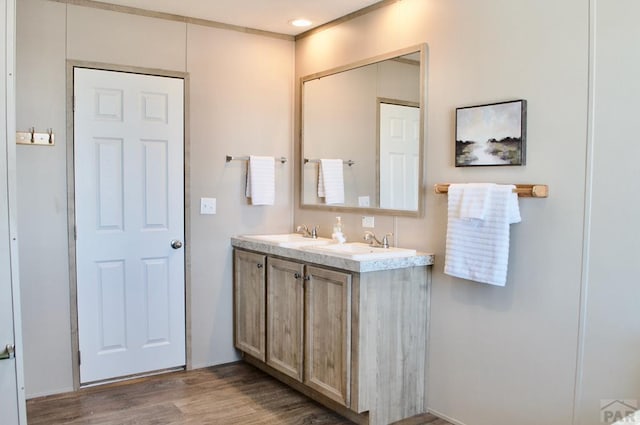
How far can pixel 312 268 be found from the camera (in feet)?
9.73

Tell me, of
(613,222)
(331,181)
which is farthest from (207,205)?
(613,222)

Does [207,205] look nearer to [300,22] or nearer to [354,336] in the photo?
[300,22]

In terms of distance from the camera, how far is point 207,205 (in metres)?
3.68

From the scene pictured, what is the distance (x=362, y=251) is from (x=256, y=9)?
1721 mm

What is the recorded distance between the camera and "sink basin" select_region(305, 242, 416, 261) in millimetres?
2688

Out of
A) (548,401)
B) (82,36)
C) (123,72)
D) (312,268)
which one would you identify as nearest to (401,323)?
(312,268)

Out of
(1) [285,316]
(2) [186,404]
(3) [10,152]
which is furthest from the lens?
(1) [285,316]

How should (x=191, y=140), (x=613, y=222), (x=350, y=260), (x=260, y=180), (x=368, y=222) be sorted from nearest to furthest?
(x=613, y=222) < (x=350, y=260) < (x=368, y=222) < (x=191, y=140) < (x=260, y=180)

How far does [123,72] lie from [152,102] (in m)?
0.25

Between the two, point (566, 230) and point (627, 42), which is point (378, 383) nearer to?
point (566, 230)

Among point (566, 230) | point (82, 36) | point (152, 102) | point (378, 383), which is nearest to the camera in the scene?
point (566, 230)

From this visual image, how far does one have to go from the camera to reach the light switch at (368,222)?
10.9 feet

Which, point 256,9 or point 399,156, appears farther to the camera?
point 256,9

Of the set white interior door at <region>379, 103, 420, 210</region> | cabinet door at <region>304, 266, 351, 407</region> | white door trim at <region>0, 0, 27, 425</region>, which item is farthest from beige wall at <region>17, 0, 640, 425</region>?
white door trim at <region>0, 0, 27, 425</region>
